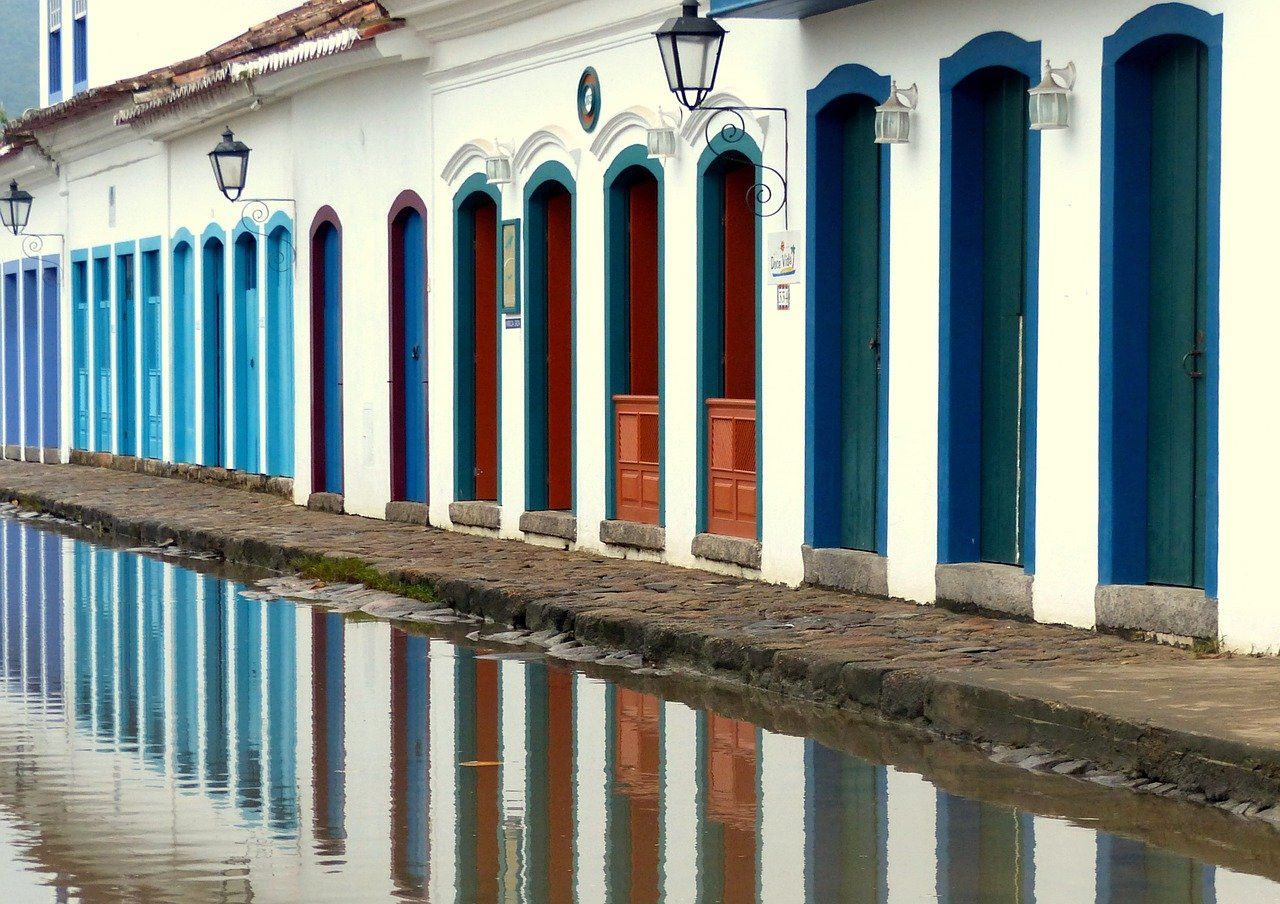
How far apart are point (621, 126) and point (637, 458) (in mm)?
2179

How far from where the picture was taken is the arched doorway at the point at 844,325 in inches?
557

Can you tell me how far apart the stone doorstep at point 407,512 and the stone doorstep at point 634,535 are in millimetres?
3641

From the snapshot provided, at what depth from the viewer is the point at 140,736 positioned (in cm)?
941

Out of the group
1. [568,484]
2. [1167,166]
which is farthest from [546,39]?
[1167,166]

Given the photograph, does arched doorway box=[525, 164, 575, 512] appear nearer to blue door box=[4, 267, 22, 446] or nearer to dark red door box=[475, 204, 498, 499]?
dark red door box=[475, 204, 498, 499]

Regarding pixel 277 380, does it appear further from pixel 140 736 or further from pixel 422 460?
pixel 140 736

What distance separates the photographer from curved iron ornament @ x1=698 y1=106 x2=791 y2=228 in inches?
581

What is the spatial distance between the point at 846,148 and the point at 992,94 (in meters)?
1.52

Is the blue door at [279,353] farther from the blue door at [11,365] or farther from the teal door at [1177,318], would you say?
the teal door at [1177,318]

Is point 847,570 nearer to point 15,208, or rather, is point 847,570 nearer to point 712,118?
point 712,118

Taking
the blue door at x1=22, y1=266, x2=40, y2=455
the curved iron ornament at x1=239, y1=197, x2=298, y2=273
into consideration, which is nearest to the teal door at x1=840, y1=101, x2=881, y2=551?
the curved iron ornament at x1=239, y1=197, x2=298, y2=273

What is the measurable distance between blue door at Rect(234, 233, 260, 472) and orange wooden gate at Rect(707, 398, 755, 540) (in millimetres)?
10421

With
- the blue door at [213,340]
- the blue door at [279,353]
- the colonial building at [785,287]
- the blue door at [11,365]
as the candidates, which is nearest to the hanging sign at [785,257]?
the colonial building at [785,287]

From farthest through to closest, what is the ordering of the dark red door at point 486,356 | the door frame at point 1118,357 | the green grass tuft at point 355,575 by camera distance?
the dark red door at point 486,356
the green grass tuft at point 355,575
the door frame at point 1118,357
